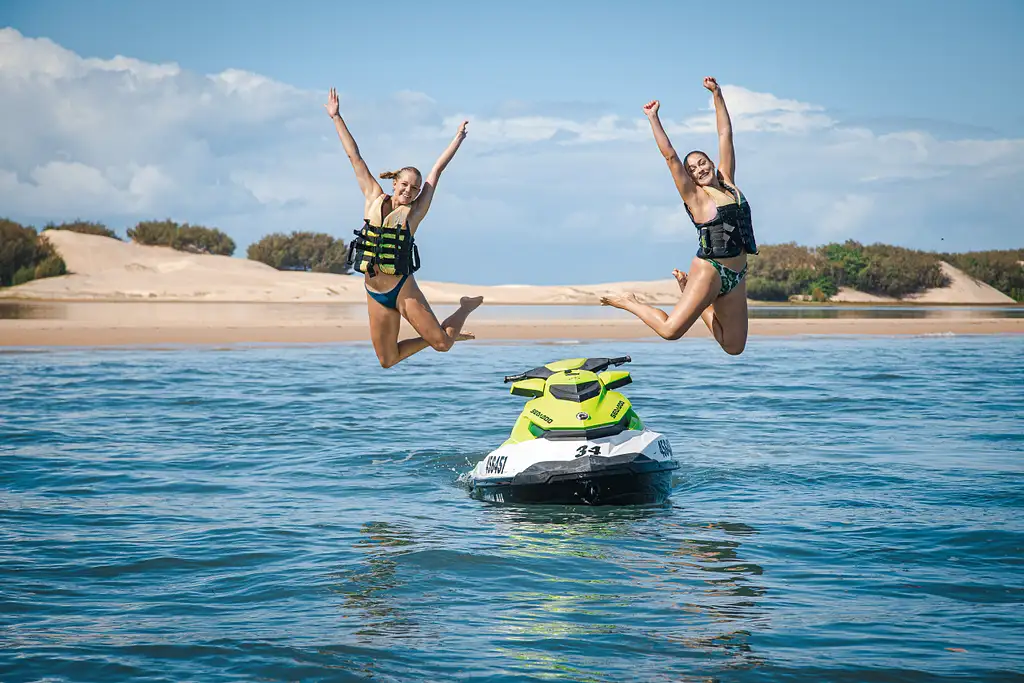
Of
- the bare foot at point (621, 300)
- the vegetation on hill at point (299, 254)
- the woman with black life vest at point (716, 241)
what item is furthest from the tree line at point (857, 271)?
the woman with black life vest at point (716, 241)

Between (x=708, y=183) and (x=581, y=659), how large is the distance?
4.89m

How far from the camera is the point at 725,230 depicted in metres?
9.09

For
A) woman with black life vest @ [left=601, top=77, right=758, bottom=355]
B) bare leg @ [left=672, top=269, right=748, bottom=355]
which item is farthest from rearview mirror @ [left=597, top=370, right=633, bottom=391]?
bare leg @ [left=672, top=269, right=748, bottom=355]

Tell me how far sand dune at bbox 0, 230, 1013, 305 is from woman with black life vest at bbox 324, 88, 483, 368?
3274 centimetres

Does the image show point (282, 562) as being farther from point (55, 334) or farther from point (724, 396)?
point (55, 334)

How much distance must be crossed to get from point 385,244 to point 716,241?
2970 millimetres

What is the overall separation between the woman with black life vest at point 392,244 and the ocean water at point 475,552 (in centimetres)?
181

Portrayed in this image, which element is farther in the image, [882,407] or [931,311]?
[931,311]

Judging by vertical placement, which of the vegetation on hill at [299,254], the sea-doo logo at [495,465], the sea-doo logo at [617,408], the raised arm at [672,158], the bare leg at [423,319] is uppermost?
the vegetation on hill at [299,254]

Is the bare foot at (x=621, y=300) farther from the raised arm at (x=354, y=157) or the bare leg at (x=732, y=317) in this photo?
the raised arm at (x=354, y=157)

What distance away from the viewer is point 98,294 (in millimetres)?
40062

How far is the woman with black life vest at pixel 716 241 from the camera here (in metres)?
9.06

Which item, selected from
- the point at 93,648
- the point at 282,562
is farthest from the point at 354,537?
the point at 93,648

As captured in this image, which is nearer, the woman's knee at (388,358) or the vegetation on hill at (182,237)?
the woman's knee at (388,358)
